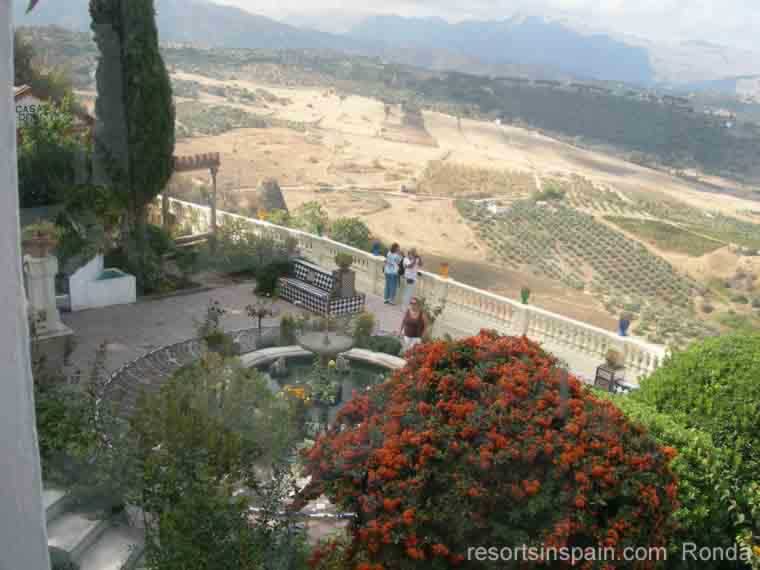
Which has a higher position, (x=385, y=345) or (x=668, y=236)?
(x=385, y=345)

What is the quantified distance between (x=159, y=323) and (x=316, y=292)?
192 cm

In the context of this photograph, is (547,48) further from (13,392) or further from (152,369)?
(13,392)

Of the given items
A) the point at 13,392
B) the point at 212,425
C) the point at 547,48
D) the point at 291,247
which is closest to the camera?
the point at 13,392

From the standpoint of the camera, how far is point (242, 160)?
93.7 ft

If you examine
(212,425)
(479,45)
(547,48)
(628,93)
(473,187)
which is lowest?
Answer: (473,187)

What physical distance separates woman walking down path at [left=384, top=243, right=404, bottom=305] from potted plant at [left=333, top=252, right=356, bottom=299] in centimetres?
46

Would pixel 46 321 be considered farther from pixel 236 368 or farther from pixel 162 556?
pixel 162 556

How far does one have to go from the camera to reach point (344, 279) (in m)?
10.1

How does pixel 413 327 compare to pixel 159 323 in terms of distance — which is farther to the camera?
pixel 159 323

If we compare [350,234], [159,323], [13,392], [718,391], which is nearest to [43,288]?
[159,323]

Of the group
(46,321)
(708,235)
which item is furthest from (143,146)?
(708,235)

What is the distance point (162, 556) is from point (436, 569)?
45.6 inches

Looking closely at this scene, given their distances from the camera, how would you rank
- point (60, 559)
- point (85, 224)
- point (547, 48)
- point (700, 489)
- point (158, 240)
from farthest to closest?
1. point (547, 48)
2. point (158, 240)
3. point (85, 224)
4. point (700, 489)
5. point (60, 559)

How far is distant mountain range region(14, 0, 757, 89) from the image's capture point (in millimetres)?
16280
